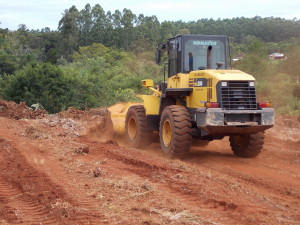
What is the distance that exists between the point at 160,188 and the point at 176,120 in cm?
311

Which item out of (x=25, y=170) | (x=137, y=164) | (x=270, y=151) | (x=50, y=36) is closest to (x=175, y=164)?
(x=137, y=164)

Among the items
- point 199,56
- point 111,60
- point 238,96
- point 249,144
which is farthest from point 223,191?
point 111,60

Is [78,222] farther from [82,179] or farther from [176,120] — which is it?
[176,120]

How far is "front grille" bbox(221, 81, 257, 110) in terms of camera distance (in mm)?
9742

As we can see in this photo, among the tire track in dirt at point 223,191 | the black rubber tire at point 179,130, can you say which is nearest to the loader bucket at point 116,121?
the black rubber tire at point 179,130

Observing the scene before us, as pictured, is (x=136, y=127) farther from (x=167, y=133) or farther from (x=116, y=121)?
(x=116, y=121)

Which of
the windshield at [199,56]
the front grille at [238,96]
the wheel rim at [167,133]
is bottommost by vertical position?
the wheel rim at [167,133]

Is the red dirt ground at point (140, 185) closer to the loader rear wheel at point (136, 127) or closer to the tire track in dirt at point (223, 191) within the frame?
the tire track in dirt at point (223, 191)

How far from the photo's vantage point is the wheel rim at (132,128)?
1268 cm

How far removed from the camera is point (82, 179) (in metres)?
7.76

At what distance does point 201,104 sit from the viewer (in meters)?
10.2

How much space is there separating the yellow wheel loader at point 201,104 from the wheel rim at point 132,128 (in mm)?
226

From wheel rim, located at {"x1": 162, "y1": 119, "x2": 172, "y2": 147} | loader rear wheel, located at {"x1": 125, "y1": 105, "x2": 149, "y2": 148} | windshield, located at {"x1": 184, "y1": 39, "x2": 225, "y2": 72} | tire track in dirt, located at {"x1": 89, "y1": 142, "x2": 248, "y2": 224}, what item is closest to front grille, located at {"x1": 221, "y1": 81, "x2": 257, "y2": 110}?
windshield, located at {"x1": 184, "y1": 39, "x2": 225, "y2": 72}

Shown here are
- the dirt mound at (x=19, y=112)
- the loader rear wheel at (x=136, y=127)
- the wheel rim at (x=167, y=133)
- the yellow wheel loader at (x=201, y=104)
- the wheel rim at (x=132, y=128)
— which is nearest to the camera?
the yellow wheel loader at (x=201, y=104)
